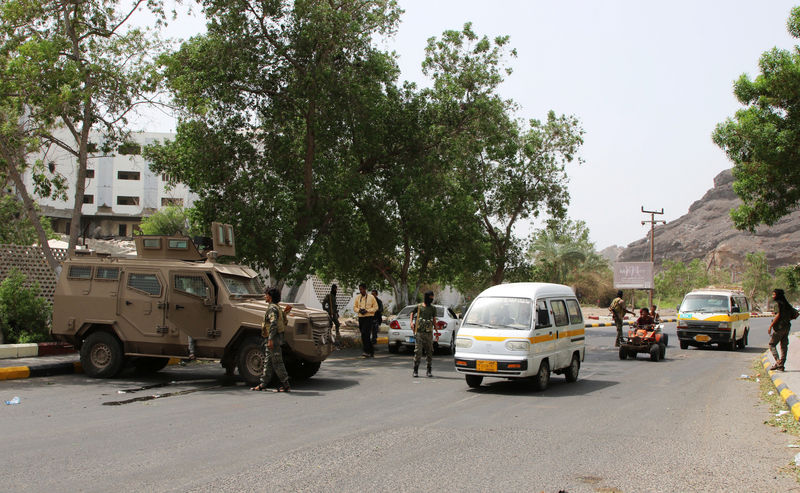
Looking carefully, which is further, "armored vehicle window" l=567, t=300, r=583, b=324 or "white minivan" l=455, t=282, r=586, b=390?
"armored vehicle window" l=567, t=300, r=583, b=324

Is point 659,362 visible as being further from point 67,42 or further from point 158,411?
point 67,42

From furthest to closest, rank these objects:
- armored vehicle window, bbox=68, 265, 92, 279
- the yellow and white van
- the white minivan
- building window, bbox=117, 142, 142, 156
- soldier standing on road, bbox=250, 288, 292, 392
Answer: the yellow and white van → building window, bbox=117, 142, 142, 156 → armored vehicle window, bbox=68, 265, 92, 279 → the white minivan → soldier standing on road, bbox=250, 288, 292, 392

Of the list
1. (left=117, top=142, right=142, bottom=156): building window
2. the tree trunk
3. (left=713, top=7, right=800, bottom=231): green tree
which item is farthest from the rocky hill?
the tree trunk

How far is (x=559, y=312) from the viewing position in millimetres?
14461

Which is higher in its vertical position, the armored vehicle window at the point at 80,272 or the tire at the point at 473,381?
the armored vehicle window at the point at 80,272

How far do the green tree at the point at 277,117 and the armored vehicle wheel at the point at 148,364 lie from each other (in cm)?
598

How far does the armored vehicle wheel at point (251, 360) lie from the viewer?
13.1m

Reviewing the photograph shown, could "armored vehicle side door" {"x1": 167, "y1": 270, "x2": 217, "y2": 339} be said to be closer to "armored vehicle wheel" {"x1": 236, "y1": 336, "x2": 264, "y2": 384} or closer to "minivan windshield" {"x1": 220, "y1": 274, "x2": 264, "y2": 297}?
"minivan windshield" {"x1": 220, "y1": 274, "x2": 264, "y2": 297}

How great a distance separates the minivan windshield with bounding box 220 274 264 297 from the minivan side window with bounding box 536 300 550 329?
5713 mm

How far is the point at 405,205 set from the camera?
2534 centimetres

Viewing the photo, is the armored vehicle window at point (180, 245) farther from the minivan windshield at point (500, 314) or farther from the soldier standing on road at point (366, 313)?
the soldier standing on road at point (366, 313)

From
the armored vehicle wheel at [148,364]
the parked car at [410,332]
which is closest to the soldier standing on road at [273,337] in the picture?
the armored vehicle wheel at [148,364]

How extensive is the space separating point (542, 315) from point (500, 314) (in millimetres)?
800

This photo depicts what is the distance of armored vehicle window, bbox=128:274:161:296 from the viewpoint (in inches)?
543
